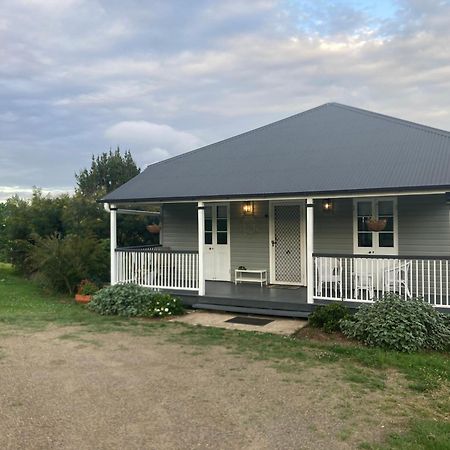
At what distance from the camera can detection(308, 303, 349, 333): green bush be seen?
8.07 meters

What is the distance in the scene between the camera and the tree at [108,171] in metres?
30.2

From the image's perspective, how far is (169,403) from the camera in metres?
4.75

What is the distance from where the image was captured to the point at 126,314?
9758 millimetres

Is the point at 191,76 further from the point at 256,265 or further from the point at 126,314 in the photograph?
the point at 126,314

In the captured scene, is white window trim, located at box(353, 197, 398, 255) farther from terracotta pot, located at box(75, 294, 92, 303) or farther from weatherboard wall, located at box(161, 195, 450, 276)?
terracotta pot, located at box(75, 294, 92, 303)

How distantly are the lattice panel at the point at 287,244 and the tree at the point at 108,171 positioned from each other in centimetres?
1992

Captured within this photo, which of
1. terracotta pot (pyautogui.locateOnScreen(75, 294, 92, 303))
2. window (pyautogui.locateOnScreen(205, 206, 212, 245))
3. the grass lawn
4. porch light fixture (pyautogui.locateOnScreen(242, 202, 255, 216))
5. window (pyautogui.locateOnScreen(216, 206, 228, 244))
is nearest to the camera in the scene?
the grass lawn

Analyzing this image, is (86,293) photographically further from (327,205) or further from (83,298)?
(327,205)

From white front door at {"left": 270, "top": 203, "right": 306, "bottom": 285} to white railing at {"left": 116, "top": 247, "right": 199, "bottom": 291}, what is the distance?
2.32m

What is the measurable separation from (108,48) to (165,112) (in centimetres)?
733

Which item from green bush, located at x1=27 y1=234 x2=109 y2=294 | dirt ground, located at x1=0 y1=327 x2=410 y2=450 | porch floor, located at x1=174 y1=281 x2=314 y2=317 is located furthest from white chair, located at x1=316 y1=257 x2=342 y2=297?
Answer: green bush, located at x1=27 y1=234 x2=109 y2=294

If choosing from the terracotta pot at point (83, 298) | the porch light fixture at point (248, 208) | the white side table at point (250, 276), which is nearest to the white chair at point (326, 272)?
the white side table at point (250, 276)

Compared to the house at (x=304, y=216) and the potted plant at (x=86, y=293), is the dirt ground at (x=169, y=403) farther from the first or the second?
the potted plant at (x=86, y=293)

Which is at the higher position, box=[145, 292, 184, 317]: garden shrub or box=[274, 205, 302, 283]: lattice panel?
box=[274, 205, 302, 283]: lattice panel
